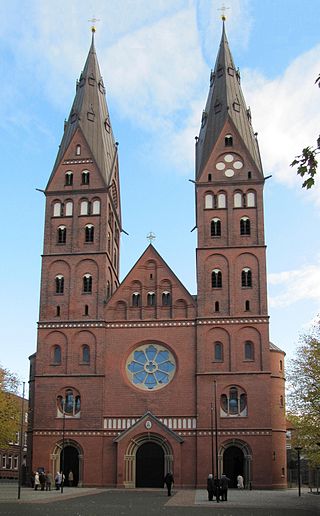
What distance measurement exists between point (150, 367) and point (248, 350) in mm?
7983

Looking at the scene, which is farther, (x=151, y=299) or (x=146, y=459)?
(x=151, y=299)

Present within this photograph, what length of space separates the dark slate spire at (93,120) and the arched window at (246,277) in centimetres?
1472

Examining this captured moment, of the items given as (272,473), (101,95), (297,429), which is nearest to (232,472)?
(272,473)

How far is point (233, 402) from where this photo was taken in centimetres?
5406

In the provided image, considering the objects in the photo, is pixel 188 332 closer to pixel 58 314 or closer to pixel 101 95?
pixel 58 314

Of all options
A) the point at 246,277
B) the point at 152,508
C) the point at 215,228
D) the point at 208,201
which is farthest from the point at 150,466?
the point at 152,508

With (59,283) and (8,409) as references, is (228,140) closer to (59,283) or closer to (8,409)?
(59,283)

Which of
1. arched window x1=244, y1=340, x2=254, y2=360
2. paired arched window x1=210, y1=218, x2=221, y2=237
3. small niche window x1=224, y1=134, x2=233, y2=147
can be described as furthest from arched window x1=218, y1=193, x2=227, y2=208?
arched window x1=244, y1=340, x2=254, y2=360

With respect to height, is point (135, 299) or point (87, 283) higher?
point (87, 283)

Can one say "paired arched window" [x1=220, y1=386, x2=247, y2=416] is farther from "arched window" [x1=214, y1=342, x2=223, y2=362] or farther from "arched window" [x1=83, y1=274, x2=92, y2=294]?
"arched window" [x1=83, y1=274, x2=92, y2=294]

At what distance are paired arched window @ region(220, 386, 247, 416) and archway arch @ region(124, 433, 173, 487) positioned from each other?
5.25m

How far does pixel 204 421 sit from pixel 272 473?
6312 millimetres

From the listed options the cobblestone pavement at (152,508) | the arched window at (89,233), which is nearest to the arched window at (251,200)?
the arched window at (89,233)

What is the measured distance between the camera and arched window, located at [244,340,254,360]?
55156 mm
